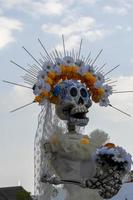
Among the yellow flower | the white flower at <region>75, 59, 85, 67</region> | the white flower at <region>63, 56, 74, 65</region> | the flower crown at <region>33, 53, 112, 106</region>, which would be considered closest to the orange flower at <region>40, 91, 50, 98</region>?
the flower crown at <region>33, 53, 112, 106</region>

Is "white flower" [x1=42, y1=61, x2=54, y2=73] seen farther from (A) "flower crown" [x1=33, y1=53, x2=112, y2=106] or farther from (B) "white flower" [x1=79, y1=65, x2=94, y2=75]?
(B) "white flower" [x1=79, y1=65, x2=94, y2=75]

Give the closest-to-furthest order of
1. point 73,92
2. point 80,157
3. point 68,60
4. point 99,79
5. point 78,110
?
1. point 80,157
2. point 78,110
3. point 73,92
4. point 68,60
5. point 99,79

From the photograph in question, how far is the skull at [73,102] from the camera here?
6.71 m

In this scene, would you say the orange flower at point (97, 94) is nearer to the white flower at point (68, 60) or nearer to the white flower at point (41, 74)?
the white flower at point (68, 60)

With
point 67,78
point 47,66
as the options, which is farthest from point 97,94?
point 47,66

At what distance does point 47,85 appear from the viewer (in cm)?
675

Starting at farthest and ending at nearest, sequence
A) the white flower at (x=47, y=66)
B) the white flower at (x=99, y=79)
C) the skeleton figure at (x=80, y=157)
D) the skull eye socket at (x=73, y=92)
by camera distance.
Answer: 1. the white flower at (x=99, y=79)
2. the white flower at (x=47, y=66)
3. the skull eye socket at (x=73, y=92)
4. the skeleton figure at (x=80, y=157)

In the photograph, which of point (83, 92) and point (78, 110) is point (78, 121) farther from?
point (83, 92)

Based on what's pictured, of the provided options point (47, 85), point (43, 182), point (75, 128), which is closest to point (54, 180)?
point (43, 182)

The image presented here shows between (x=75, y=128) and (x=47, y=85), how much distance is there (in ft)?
2.16

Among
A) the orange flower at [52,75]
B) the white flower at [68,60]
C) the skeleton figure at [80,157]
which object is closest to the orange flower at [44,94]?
the skeleton figure at [80,157]

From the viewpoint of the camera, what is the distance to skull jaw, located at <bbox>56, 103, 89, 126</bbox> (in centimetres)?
669

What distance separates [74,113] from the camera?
6695mm

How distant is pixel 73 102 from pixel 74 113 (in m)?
0.14
